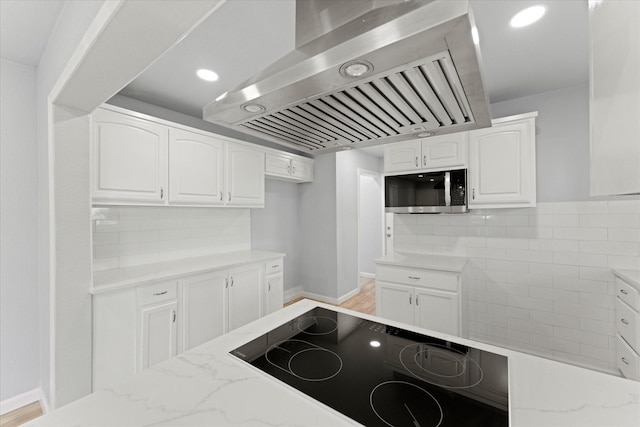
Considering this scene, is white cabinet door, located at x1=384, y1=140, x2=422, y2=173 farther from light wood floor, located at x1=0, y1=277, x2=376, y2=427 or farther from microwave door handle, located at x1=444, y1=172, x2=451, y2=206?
light wood floor, located at x1=0, y1=277, x2=376, y2=427

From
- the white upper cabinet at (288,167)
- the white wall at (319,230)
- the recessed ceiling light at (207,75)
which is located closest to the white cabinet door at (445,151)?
the white wall at (319,230)

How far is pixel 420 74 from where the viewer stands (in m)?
0.66

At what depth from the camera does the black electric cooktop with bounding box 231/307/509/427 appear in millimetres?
742

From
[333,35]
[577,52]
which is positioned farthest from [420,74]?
[577,52]

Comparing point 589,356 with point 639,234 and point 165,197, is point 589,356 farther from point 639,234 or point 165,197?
point 165,197

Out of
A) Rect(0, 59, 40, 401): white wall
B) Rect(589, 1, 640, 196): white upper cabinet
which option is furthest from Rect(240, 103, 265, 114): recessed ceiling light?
Rect(0, 59, 40, 401): white wall

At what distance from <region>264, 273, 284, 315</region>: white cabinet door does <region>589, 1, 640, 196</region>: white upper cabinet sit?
2878 mm

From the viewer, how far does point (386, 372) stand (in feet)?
3.06

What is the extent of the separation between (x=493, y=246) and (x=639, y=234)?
0.97 meters

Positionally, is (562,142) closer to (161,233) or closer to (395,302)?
(395,302)

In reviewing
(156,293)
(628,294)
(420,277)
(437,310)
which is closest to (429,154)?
(420,277)

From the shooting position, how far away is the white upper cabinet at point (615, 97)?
41cm

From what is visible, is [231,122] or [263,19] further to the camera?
[263,19]

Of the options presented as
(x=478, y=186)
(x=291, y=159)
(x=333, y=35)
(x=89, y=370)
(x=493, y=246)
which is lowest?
(x=89, y=370)
